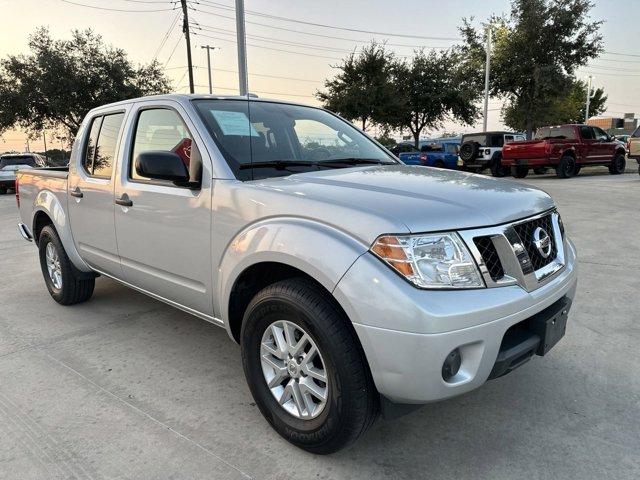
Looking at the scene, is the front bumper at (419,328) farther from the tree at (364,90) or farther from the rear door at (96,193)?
the tree at (364,90)

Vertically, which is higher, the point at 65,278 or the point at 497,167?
the point at 497,167

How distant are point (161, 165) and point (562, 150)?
53.4 ft

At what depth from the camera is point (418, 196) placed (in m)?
2.26

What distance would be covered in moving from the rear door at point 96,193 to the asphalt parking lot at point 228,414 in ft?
2.20

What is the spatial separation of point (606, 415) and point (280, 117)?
264 centimetres

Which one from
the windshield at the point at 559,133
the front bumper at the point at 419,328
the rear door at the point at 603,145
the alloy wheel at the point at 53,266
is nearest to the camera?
the front bumper at the point at 419,328

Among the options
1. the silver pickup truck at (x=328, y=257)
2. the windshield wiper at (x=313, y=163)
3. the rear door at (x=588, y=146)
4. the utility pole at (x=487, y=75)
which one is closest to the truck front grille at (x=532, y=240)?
the silver pickup truck at (x=328, y=257)

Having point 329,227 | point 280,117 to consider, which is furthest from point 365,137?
point 329,227

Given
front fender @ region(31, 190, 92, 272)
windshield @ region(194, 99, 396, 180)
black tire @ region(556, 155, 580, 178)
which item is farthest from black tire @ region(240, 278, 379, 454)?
black tire @ region(556, 155, 580, 178)

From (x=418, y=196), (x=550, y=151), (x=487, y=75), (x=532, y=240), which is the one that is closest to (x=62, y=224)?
(x=418, y=196)

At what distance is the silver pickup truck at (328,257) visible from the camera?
6.46ft

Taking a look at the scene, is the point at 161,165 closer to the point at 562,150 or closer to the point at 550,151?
the point at 550,151

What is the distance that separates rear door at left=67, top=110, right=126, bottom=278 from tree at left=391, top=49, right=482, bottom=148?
1037 inches

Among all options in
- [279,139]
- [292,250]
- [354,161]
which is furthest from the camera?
[354,161]
